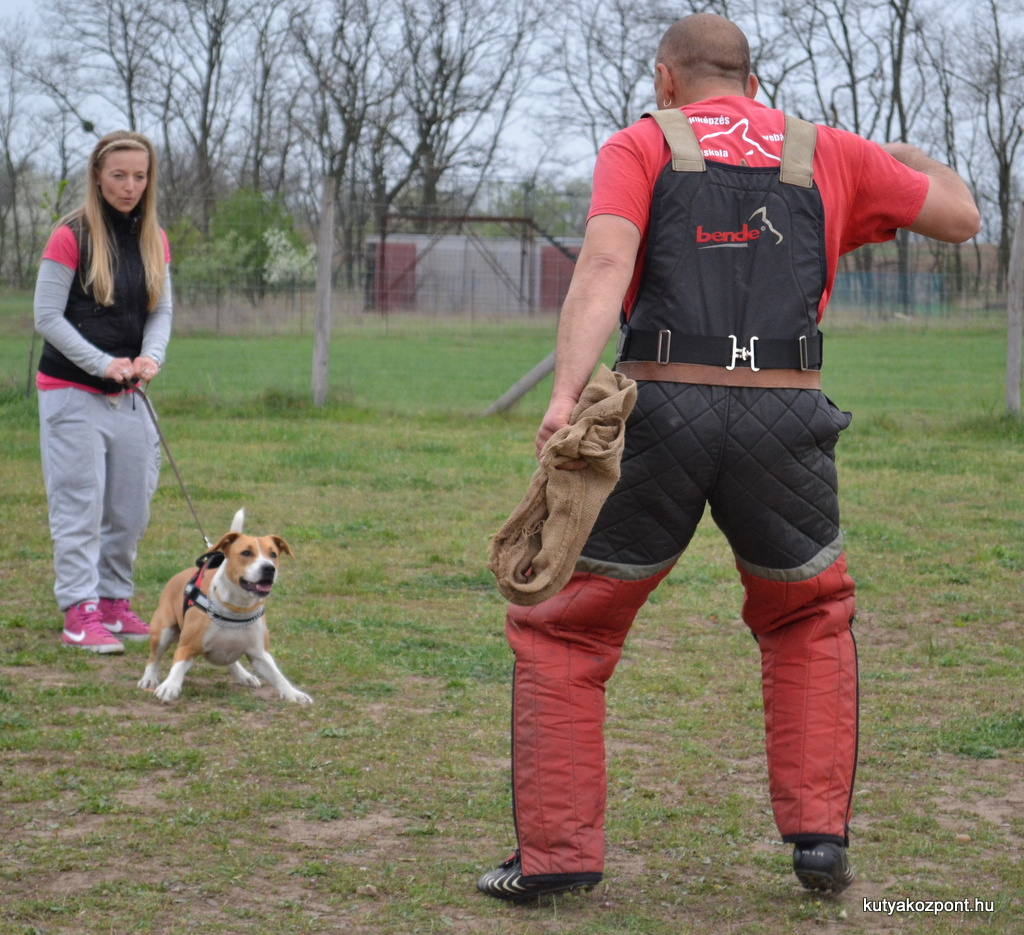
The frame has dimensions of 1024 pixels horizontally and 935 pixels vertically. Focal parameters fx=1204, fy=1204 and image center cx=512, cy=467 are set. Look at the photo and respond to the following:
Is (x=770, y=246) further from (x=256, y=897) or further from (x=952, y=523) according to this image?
(x=952, y=523)

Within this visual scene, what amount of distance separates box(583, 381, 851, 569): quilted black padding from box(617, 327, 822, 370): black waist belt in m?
0.06

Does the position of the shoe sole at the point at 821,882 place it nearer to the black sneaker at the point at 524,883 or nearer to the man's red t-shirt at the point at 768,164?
the black sneaker at the point at 524,883

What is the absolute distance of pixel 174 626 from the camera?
470cm

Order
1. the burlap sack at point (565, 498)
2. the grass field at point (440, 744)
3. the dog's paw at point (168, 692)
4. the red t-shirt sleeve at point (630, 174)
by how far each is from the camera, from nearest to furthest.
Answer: the burlap sack at point (565, 498)
the red t-shirt sleeve at point (630, 174)
the grass field at point (440, 744)
the dog's paw at point (168, 692)

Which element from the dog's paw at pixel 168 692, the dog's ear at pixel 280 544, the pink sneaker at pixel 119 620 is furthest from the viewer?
the pink sneaker at pixel 119 620

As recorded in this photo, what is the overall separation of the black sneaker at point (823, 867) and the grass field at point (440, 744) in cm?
5

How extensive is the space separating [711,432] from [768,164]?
2.05 ft

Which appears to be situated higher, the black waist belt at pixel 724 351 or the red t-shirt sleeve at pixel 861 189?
the red t-shirt sleeve at pixel 861 189

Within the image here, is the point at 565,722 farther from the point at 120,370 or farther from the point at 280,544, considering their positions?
the point at 120,370

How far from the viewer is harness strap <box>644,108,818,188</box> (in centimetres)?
268

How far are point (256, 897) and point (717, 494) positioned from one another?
1410 mm

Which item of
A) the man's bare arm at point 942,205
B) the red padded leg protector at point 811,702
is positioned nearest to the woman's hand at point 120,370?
the red padded leg protector at point 811,702

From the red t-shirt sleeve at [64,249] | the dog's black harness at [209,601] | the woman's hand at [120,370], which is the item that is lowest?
the dog's black harness at [209,601]

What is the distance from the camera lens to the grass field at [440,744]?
9.12 ft
